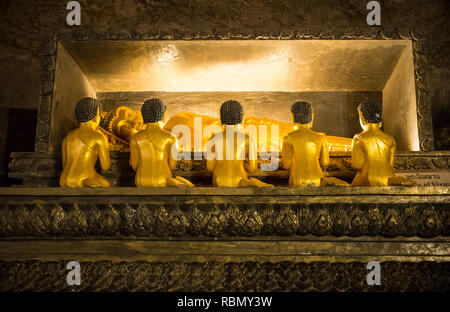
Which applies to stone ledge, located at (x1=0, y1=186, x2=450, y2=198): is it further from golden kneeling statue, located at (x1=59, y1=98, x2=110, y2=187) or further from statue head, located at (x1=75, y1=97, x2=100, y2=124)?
statue head, located at (x1=75, y1=97, x2=100, y2=124)

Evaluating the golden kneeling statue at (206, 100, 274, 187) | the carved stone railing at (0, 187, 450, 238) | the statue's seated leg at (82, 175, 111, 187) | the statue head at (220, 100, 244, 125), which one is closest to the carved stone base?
the carved stone railing at (0, 187, 450, 238)

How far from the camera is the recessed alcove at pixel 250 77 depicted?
3395 mm

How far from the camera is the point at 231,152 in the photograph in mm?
2572

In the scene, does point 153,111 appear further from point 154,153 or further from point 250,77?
point 250,77

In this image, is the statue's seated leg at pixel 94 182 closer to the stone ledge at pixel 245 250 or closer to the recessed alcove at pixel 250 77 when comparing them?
the stone ledge at pixel 245 250

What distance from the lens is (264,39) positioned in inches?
131

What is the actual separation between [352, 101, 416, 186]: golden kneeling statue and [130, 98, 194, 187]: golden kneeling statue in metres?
1.14

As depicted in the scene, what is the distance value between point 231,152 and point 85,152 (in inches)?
38.8

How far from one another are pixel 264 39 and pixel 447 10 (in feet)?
7.48

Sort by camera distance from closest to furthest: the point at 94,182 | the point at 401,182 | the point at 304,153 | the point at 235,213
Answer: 1. the point at 235,213
2. the point at 401,182
3. the point at 94,182
4. the point at 304,153

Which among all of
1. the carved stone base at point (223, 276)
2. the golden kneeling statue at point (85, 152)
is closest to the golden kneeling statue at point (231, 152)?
the carved stone base at point (223, 276)

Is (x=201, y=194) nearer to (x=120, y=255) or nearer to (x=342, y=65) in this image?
(x=120, y=255)

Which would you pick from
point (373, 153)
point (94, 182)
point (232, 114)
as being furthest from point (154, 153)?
point (373, 153)
